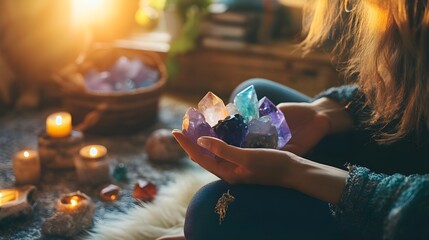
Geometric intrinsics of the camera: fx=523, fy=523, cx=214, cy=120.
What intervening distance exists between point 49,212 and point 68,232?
0.44ft

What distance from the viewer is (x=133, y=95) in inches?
63.8

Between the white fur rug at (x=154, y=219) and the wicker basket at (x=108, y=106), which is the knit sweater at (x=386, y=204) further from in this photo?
the wicker basket at (x=108, y=106)

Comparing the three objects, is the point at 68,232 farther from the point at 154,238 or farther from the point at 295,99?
the point at 295,99

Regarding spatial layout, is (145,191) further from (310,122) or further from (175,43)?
(175,43)

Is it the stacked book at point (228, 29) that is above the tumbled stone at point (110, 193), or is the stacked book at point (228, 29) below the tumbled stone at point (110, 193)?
above

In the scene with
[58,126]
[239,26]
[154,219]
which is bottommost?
[154,219]

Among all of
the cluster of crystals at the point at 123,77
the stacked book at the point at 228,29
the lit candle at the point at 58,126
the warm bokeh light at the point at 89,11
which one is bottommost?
the lit candle at the point at 58,126

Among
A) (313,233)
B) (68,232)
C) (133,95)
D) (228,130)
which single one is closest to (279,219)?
(313,233)

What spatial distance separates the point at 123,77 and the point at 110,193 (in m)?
0.59

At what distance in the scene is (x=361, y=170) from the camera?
0.79 meters

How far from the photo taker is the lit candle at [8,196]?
1.20 metres

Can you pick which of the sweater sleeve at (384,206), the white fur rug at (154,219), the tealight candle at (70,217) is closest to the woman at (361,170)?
the sweater sleeve at (384,206)

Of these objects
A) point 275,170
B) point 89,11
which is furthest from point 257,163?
point 89,11

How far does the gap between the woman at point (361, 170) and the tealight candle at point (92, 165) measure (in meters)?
0.54
